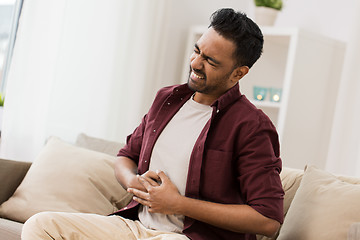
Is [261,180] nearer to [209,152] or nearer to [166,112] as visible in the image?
[209,152]

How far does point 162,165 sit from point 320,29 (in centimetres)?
238

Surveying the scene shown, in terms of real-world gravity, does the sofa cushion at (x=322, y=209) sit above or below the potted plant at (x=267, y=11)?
below

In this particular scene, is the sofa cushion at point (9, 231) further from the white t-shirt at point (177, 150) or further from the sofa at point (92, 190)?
the white t-shirt at point (177, 150)

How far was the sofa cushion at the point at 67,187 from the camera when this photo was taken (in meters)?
2.40

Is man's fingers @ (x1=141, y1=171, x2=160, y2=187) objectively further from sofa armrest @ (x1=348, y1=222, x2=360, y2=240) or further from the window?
the window

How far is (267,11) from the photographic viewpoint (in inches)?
147

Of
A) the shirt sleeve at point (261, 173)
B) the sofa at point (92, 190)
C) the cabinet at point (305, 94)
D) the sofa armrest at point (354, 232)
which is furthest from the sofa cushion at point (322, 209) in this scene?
the cabinet at point (305, 94)

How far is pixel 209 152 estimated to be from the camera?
1.76m

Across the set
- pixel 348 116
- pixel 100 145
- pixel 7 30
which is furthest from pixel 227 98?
pixel 7 30

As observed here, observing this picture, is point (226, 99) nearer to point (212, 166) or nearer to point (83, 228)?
point (212, 166)

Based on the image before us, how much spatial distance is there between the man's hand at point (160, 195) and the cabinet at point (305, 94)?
1.82 m

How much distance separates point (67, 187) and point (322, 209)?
1.07m

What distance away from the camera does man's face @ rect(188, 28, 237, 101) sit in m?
1.77

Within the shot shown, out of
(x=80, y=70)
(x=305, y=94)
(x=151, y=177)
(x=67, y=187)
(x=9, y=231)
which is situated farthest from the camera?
(x=305, y=94)
